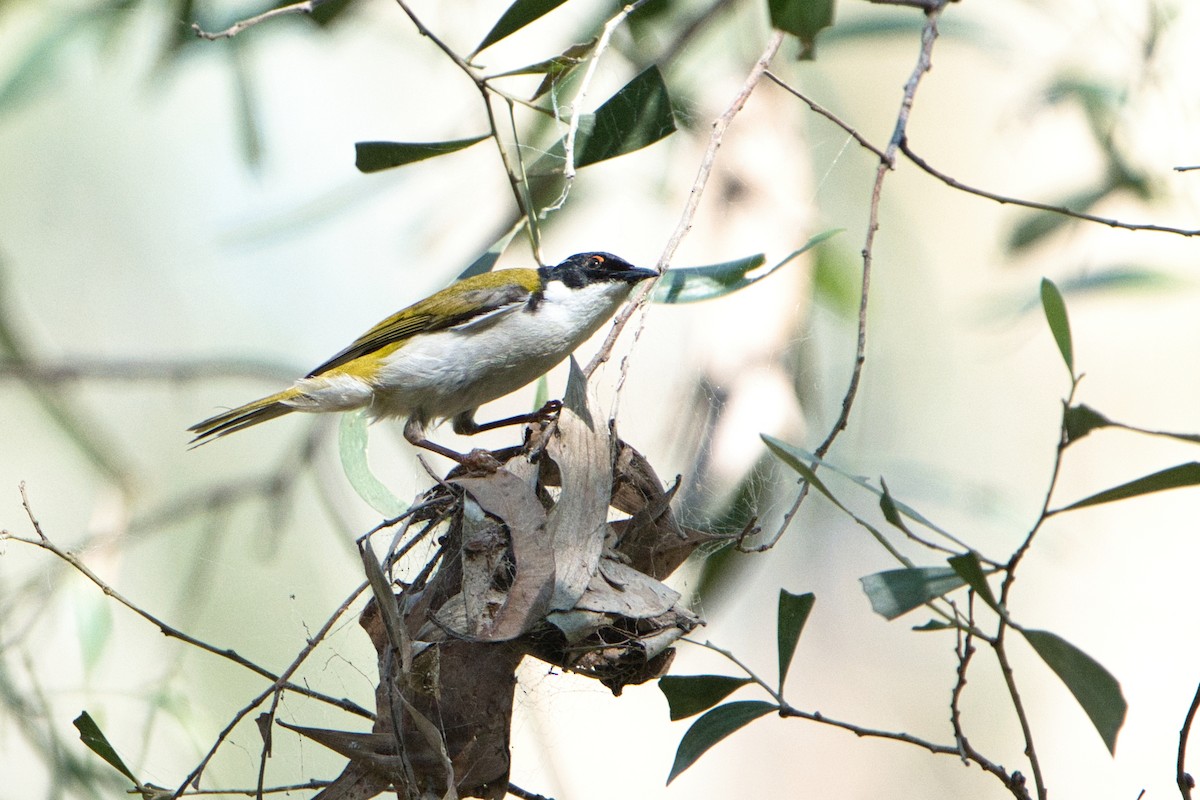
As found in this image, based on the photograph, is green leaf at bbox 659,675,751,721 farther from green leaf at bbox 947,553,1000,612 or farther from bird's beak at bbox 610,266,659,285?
bird's beak at bbox 610,266,659,285

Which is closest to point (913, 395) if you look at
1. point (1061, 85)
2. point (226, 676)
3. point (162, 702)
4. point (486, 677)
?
point (1061, 85)

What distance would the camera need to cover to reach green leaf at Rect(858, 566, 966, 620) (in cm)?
130

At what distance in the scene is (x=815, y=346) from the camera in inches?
117

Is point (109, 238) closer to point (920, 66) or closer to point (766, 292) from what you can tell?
point (766, 292)

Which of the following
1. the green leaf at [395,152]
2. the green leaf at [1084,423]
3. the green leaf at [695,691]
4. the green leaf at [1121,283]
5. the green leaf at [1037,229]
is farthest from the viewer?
the green leaf at [1037,229]

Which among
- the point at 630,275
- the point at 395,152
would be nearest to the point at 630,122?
the point at 395,152

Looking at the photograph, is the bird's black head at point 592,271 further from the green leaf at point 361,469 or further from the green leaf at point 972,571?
the green leaf at point 972,571

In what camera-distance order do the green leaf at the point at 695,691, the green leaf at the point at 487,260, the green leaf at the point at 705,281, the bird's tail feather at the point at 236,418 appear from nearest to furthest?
the green leaf at the point at 695,691 < the green leaf at the point at 705,281 < the green leaf at the point at 487,260 < the bird's tail feather at the point at 236,418

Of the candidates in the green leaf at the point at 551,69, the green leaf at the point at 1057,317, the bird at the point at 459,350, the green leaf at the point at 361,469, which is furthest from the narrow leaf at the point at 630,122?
the green leaf at the point at 1057,317

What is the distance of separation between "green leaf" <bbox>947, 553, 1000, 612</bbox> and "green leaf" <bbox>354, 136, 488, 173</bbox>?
1.33 m

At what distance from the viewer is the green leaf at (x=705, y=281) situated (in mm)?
2268

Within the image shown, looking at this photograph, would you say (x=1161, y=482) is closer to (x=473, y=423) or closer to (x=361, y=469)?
(x=361, y=469)

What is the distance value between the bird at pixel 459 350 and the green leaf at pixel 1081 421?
5.19ft

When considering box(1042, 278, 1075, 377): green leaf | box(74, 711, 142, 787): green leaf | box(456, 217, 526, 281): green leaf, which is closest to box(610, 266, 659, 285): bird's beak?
box(456, 217, 526, 281): green leaf
